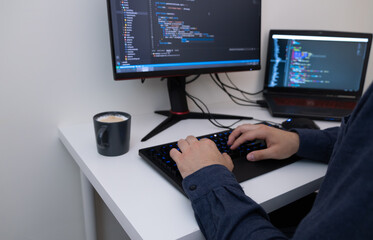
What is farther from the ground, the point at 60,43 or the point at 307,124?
the point at 60,43

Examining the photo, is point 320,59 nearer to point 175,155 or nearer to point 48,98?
point 175,155

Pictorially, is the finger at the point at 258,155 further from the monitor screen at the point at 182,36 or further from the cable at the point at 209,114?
the monitor screen at the point at 182,36

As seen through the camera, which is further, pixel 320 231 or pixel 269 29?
pixel 269 29

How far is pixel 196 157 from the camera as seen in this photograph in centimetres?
59

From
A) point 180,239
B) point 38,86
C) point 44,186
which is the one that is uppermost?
point 38,86

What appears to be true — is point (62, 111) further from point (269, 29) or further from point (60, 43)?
point (269, 29)

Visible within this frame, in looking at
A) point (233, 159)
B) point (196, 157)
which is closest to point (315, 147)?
point (233, 159)

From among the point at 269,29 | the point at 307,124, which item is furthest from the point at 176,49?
the point at 269,29

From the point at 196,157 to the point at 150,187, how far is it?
113mm

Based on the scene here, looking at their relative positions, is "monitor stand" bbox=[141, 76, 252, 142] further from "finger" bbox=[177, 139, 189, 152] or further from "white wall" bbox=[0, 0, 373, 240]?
"finger" bbox=[177, 139, 189, 152]

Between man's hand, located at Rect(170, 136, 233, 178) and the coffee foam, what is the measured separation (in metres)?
0.19

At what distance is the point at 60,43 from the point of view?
0.85 meters

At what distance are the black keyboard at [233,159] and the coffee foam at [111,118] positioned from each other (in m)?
0.11

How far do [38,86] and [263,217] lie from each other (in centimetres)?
72
